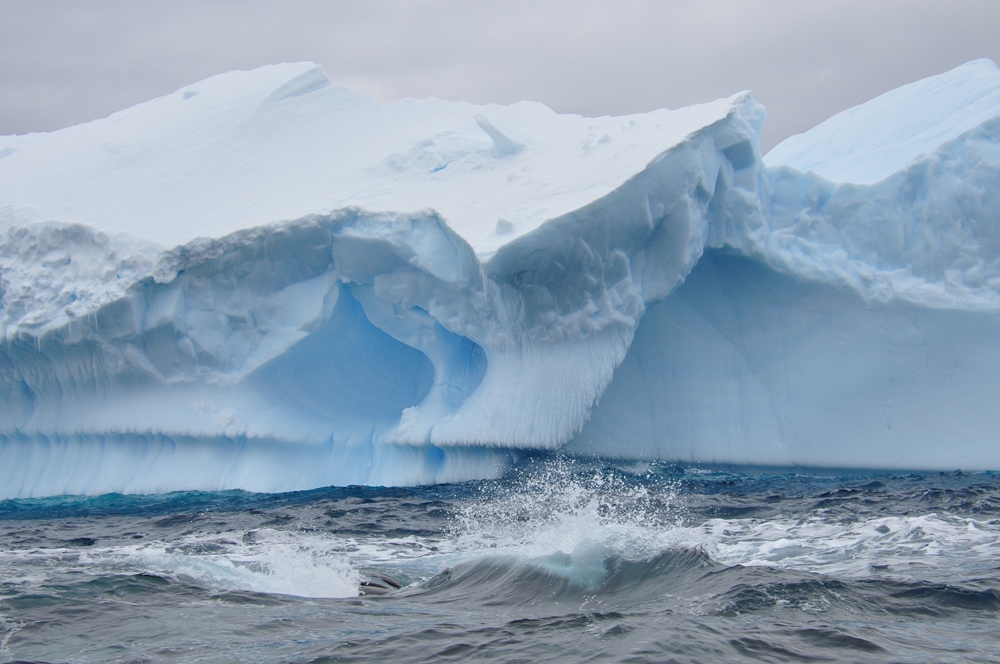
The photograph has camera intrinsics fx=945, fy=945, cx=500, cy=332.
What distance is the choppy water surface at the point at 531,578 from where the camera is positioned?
3.72 metres

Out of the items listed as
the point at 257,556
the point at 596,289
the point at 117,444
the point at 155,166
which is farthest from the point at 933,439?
the point at 155,166

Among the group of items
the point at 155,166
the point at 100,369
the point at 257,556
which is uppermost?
the point at 155,166

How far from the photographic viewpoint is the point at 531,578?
4.96m

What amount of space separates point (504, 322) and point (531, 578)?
172 inches

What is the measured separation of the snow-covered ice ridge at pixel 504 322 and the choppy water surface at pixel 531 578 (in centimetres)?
152

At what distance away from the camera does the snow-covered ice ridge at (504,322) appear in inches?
357

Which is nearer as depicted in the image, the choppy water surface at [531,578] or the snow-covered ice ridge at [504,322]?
the choppy water surface at [531,578]

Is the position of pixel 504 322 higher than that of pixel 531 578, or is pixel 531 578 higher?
pixel 504 322

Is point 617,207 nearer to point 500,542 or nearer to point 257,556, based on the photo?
point 500,542

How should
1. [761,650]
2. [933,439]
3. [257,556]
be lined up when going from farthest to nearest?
[933,439]
[257,556]
[761,650]

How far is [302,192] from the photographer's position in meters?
10.6

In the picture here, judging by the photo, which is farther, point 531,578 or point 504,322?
point 504,322

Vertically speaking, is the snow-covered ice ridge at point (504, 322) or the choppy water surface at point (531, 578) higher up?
the snow-covered ice ridge at point (504, 322)

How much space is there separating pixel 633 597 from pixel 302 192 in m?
7.30
